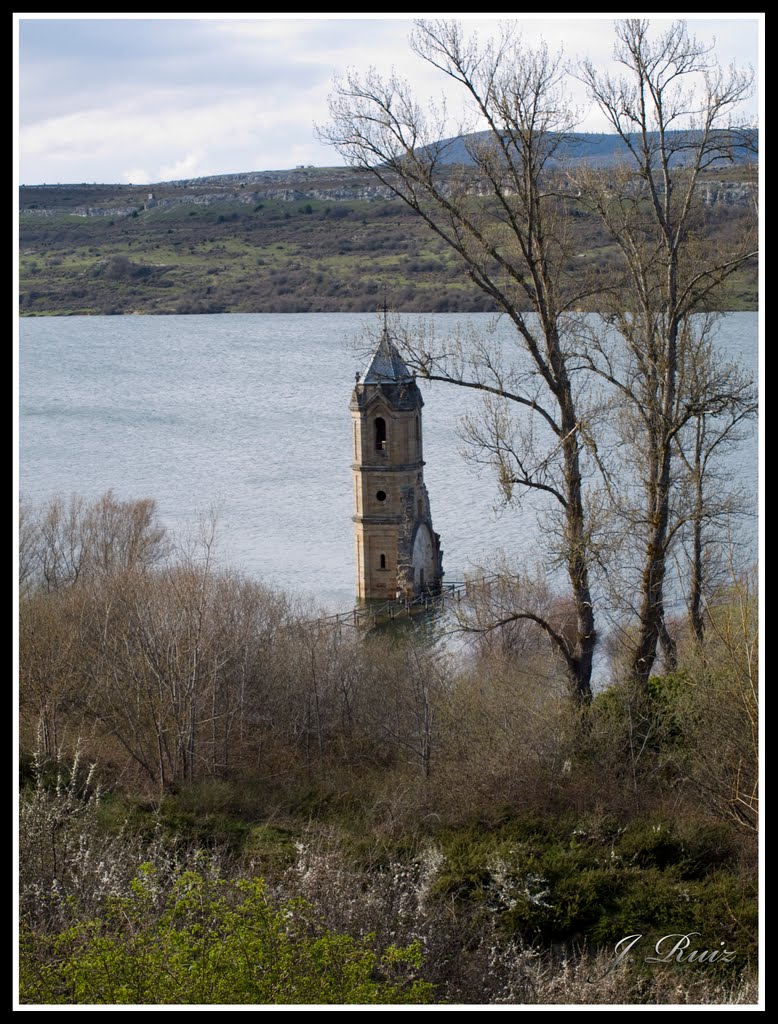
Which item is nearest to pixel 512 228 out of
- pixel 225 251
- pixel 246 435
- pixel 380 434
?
pixel 380 434

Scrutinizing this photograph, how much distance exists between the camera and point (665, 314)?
18.7 meters

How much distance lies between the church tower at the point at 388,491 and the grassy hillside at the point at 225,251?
25.6 meters

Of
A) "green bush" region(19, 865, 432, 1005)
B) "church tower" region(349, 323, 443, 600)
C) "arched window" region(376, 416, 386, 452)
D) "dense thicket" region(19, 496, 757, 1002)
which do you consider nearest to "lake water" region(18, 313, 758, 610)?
"church tower" region(349, 323, 443, 600)

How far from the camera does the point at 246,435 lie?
73.3m

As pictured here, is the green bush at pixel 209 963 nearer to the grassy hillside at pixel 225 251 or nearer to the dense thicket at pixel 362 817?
the dense thicket at pixel 362 817

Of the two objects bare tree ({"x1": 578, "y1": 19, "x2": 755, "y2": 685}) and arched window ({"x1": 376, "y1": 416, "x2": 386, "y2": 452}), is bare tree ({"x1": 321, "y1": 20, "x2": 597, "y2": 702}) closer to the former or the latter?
bare tree ({"x1": 578, "y1": 19, "x2": 755, "y2": 685})

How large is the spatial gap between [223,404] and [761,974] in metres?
70.7

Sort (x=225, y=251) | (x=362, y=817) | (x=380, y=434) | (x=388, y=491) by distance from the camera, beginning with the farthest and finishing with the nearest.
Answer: (x=225, y=251), (x=388, y=491), (x=380, y=434), (x=362, y=817)

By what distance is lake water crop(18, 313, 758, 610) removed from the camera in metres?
52.1

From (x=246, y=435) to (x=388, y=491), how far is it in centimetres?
2756

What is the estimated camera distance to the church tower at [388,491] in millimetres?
45938

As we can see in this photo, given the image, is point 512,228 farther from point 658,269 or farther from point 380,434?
point 380,434

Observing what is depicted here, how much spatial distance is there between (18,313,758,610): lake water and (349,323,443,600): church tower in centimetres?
153
